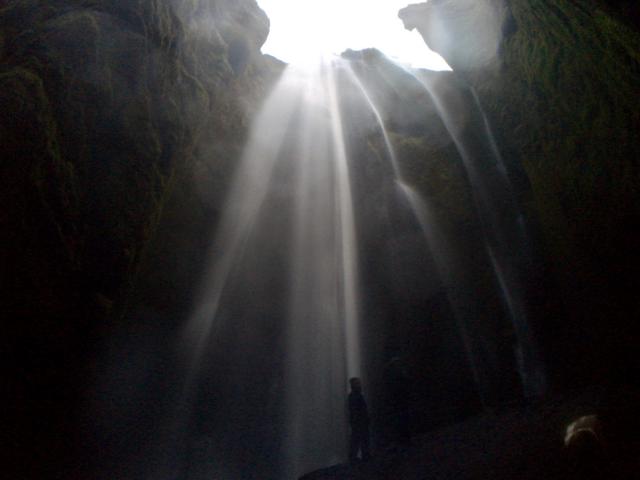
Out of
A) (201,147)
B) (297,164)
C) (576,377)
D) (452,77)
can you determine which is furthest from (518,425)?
(452,77)

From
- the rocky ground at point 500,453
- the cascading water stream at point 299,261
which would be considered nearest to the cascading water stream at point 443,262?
the cascading water stream at point 299,261

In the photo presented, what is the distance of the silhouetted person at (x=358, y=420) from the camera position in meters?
7.46

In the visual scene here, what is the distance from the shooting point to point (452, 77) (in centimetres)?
1581

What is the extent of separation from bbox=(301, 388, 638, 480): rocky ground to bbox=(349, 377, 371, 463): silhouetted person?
0.86 feet

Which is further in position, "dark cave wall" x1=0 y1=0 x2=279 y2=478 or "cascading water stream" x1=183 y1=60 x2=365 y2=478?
"cascading water stream" x1=183 y1=60 x2=365 y2=478

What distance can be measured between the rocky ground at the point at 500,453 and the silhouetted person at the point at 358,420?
26 cm

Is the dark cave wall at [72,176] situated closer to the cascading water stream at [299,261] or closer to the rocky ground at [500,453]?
the rocky ground at [500,453]

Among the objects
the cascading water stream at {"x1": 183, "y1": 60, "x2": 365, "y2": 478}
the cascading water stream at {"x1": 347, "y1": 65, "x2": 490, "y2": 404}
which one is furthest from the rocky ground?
the cascading water stream at {"x1": 183, "y1": 60, "x2": 365, "y2": 478}

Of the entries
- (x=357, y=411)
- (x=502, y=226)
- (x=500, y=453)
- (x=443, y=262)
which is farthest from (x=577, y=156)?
(x=357, y=411)

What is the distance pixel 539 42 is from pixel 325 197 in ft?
24.1

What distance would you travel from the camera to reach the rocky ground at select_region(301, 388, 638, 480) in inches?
203

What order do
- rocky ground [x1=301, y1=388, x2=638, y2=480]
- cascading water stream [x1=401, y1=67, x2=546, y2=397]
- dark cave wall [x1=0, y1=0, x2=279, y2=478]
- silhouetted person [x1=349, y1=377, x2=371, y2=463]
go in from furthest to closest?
cascading water stream [x1=401, y1=67, x2=546, y2=397]
silhouetted person [x1=349, y1=377, x2=371, y2=463]
dark cave wall [x1=0, y1=0, x2=279, y2=478]
rocky ground [x1=301, y1=388, x2=638, y2=480]

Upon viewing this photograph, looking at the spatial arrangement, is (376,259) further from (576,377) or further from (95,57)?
(95,57)

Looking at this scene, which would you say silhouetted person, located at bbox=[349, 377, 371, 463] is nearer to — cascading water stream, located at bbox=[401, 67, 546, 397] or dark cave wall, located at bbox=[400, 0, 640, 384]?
dark cave wall, located at bbox=[400, 0, 640, 384]
